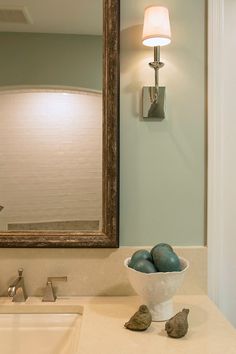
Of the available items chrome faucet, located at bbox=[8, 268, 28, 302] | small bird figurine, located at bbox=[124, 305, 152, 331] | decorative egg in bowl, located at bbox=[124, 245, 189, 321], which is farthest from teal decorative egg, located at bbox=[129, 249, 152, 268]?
chrome faucet, located at bbox=[8, 268, 28, 302]

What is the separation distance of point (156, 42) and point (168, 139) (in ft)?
1.08

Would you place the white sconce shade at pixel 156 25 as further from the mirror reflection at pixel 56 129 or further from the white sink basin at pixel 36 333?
the white sink basin at pixel 36 333

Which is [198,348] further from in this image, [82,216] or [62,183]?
[62,183]

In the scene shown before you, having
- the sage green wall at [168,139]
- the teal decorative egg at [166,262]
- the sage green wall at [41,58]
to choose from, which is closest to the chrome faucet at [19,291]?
the sage green wall at [168,139]

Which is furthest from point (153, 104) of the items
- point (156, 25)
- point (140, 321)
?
point (140, 321)

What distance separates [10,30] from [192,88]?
649 millimetres

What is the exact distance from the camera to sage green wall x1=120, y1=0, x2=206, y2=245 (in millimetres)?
1370

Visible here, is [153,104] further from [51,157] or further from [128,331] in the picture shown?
[128,331]

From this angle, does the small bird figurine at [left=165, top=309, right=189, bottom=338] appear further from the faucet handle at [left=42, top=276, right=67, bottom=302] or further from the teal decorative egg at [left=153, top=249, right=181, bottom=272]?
the faucet handle at [left=42, top=276, right=67, bottom=302]

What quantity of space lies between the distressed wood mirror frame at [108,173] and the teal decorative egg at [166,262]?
245 millimetres

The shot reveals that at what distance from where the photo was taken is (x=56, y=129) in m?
1.34

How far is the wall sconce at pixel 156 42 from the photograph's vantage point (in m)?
1.29

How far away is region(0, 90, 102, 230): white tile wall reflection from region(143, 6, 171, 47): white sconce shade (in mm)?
263

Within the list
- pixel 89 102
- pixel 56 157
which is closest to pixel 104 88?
pixel 89 102
